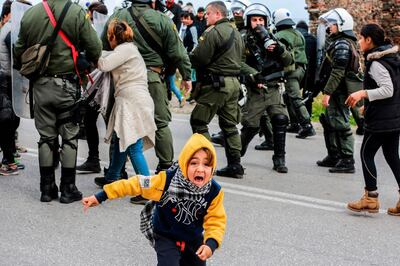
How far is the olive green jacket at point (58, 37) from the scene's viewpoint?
6.05 m

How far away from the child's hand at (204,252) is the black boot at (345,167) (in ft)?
15.7

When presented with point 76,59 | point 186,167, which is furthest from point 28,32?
point 186,167

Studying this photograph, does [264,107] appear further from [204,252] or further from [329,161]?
[204,252]

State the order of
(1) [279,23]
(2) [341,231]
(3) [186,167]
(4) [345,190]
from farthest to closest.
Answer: (1) [279,23], (4) [345,190], (2) [341,231], (3) [186,167]

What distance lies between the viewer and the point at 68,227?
220 inches

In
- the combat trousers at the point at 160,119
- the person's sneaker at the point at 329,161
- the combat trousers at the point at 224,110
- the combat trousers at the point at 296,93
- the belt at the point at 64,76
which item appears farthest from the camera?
the combat trousers at the point at 296,93

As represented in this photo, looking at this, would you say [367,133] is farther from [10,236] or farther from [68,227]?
[10,236]

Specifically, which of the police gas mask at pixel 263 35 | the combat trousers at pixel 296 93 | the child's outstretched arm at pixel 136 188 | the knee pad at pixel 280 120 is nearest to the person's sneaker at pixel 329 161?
the knee pad at pixel 280 120

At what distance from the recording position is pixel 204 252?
11.9 ft

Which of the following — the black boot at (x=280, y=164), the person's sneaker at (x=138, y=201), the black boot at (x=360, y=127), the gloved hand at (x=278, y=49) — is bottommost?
the black boot at (x=360, y=127)

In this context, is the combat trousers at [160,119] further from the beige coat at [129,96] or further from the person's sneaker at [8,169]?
the person's sneaker at [8,169]

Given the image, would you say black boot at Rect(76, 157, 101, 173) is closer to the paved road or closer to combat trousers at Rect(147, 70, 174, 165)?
the paved road

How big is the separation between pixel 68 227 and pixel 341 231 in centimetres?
217

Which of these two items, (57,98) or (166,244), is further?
(57,98)
